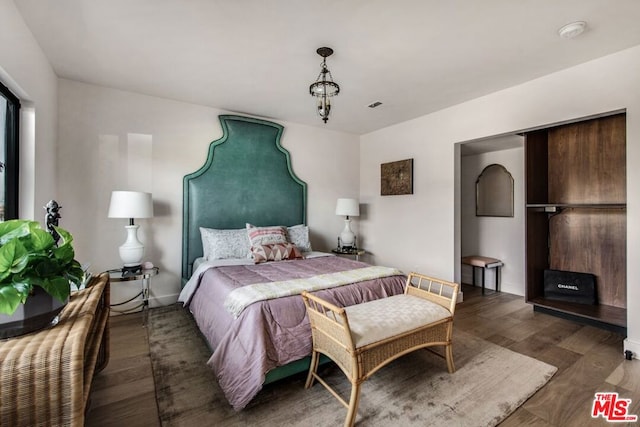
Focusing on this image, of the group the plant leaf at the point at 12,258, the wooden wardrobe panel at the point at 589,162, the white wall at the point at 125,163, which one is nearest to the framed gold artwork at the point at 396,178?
the wooden wardrobe panel at the point at 589,162

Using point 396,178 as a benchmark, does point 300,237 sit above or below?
below

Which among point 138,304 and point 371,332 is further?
point 138,304

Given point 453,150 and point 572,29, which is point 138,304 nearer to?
point 453,150

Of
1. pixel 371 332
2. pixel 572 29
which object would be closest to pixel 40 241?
pixel 371 332

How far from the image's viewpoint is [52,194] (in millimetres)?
2852

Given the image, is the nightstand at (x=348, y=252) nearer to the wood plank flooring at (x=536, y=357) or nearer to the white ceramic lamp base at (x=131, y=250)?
the wood plank flooring at (x=536, y=357)

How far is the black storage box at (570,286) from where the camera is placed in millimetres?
3178

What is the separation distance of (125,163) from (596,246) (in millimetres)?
5305

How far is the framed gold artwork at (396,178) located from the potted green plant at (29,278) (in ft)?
12.9

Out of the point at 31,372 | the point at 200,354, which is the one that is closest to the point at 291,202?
the point at 200,354

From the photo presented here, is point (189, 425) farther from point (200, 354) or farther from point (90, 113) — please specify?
point (90, 113)

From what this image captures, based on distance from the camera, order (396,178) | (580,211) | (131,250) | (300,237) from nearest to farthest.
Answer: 1. (131,250)
2. (580,211)
3. (300,237)
4. (396,178)

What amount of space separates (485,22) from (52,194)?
4001 millimetres

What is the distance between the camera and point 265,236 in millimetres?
3559
